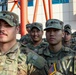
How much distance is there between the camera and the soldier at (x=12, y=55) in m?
2.05

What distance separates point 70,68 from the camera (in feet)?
6.50

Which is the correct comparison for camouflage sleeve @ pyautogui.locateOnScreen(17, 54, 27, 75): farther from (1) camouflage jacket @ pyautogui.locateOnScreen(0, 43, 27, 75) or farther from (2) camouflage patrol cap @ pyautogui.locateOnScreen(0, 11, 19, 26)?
(2) camouflage patrol cap @ pyautogui.locateOnScreen(0, 11, 19, 26)

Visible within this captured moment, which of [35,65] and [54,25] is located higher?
[54,25]

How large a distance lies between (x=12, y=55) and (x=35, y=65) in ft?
0.73

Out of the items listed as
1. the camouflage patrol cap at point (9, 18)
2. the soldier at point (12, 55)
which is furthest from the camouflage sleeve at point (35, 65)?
the camouflage patrol cap at point (9, 18)

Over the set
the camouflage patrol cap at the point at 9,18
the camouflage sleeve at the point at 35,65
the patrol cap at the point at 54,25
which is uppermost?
the camouflage patrol cap at the point at 9,18

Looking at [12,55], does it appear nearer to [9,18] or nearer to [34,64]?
[34,64]

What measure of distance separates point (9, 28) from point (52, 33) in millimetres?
852

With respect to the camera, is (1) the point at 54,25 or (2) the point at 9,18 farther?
(1) the point at 54,25

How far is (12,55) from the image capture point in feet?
6.88

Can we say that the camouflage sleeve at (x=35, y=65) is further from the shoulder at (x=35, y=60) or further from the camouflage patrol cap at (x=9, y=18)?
the camouflage patrol cap at (x=9, y=18)

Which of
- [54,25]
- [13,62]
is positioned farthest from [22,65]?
[54,25]

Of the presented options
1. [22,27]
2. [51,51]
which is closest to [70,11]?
[22,27]

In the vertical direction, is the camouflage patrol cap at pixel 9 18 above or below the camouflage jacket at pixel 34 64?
above
